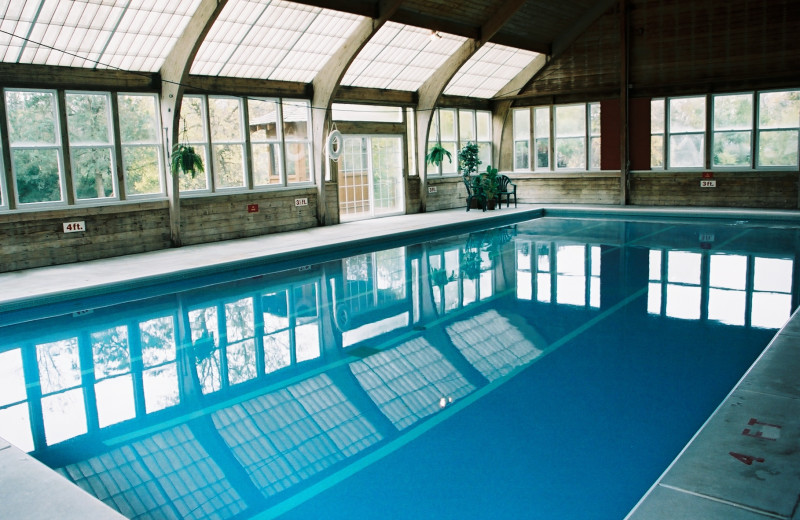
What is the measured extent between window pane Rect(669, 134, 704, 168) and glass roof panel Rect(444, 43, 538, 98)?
4.02m

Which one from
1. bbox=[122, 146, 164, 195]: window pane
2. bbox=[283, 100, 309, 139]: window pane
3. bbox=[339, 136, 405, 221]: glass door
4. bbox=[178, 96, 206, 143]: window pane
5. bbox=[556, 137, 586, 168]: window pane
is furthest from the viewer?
bbox=[556, 137, 586, 168]: window pane

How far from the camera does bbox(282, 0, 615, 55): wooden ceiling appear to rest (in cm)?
1156

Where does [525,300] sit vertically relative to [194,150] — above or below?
below

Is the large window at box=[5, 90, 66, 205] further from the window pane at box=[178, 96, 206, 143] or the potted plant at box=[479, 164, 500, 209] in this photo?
the potted plant at box=[479, 164, 500, 209]

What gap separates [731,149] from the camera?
1420 cm

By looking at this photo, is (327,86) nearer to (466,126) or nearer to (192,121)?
(192,121)

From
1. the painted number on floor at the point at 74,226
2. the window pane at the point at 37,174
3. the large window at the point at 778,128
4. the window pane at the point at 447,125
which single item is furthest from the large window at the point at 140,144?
the large window at the point at 778,128

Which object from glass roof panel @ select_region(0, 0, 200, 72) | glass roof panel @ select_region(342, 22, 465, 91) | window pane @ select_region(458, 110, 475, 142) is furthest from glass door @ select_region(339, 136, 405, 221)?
glass roof panel @ select_region(0, 0, 200, 72)

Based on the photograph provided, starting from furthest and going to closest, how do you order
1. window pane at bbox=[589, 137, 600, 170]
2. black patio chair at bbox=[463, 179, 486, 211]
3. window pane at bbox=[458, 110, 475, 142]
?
1. window pane at bbox=[458, 110, 475, 142]
2. window pane at bbox=[589, 137, 600, 170]
3. black patio chair at bbox=[463, 179, 486, 211]

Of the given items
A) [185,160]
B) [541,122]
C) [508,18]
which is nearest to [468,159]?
[541,122]

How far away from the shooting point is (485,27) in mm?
13375

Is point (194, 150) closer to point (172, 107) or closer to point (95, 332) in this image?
point (172, 107)

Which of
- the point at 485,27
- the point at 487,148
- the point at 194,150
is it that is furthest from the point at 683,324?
the point at 487,148

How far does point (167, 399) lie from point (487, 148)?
13.9 meters
